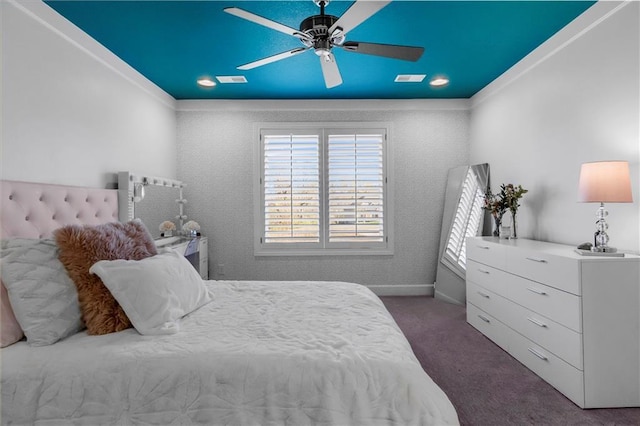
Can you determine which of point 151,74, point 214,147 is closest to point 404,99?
point 214,147

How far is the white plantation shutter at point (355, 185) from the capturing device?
13.6ft

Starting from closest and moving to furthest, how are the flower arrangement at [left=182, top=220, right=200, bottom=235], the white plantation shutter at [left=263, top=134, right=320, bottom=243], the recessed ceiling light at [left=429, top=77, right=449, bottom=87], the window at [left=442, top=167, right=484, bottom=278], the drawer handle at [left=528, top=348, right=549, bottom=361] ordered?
the drawer handle at [left=528, top=348, right=549, bottom=361] < the recessed ceiling light at [left=429, top=77, right=449, bottom=87] < the flower arrangement at [left=182, top=220, right=200, bottom=235] < the window at [left=442, top=167, right=484, bottom=278] < the white plantation shutter at [left=263, top=134, right=320, bottom=243]

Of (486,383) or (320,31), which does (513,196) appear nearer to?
(486,383)

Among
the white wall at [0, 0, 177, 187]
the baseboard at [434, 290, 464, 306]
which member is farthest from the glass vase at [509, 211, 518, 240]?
the white wall at [0, 0, 177, 187]

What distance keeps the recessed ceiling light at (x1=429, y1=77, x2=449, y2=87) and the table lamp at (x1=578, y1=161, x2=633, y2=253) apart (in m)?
1.89

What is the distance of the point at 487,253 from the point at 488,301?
1.41 ft

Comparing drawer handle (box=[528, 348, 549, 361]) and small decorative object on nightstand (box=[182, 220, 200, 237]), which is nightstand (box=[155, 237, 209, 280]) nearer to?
small decorative object on nightstand (box=[182, 220, 200, 237])

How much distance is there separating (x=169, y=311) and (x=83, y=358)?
1.25ft

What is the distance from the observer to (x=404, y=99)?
13.7 feet

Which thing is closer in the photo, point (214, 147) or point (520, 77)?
point (520, 77)

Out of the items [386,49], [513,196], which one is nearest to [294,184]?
[386,49]

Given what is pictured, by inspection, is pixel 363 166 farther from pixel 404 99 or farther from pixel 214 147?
pixel 214 147

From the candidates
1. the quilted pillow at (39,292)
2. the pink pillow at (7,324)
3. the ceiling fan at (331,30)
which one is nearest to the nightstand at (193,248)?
the quilted pillow at (39,292)

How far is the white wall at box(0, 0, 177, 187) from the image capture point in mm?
1929
